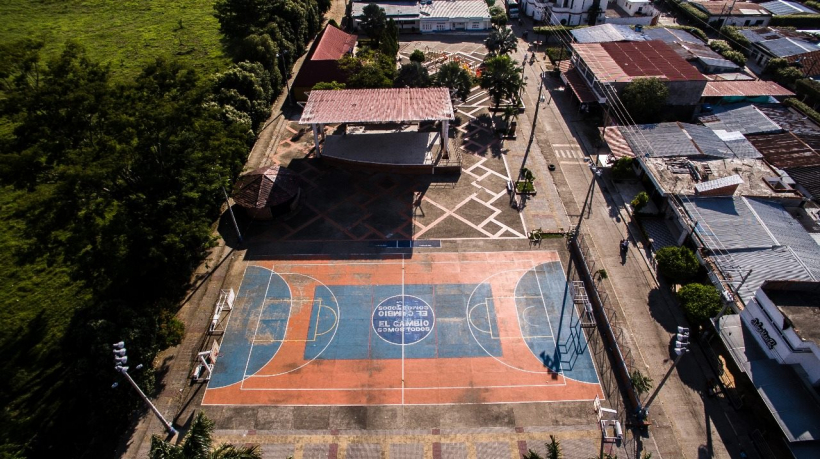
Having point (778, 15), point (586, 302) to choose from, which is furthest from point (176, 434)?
point (778, 15)

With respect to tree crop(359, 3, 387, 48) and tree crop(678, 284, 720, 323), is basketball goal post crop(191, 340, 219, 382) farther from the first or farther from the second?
tree crop(359, 3, 387, 48)

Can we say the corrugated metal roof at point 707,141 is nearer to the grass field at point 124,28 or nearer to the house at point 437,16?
the house at point 437,16

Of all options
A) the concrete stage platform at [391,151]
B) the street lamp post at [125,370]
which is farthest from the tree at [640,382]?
the street lamp post at [125,370]

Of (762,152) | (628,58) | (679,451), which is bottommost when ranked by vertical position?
(679,451)

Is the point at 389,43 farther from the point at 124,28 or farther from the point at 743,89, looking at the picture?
the point at 124,28

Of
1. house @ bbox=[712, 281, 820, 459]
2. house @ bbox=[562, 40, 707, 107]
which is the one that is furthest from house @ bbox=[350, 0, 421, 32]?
house @ bbox=[712, 281, 820, 459]

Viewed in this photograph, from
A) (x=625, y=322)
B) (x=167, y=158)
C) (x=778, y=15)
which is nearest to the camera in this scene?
(x=167, y=158)

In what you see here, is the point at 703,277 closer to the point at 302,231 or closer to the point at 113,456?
the point at 302,231

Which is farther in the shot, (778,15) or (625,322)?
(778,15)
